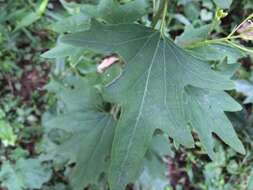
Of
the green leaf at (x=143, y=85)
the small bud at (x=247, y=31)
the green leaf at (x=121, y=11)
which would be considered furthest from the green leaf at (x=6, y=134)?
the small bud at (x=247, y=31)

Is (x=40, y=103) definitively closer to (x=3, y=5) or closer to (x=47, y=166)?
(x=47, y=166)

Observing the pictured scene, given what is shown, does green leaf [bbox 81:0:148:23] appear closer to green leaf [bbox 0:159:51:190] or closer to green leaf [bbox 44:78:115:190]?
green leaf [bbox 44:78:115:190]

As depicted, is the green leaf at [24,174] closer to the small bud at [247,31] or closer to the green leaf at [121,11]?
the green leaf at [121,11]

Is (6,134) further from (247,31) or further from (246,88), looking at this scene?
(247,31)

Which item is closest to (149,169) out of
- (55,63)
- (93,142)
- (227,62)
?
(93,142)

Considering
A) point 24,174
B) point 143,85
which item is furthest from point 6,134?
point 143,85

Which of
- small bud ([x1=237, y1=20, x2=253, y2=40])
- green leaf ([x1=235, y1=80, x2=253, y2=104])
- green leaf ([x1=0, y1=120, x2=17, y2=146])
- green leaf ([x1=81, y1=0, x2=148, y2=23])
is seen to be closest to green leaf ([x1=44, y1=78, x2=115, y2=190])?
Result: green leaf ([x1=81, y1=0, x2=148, y2=23])
